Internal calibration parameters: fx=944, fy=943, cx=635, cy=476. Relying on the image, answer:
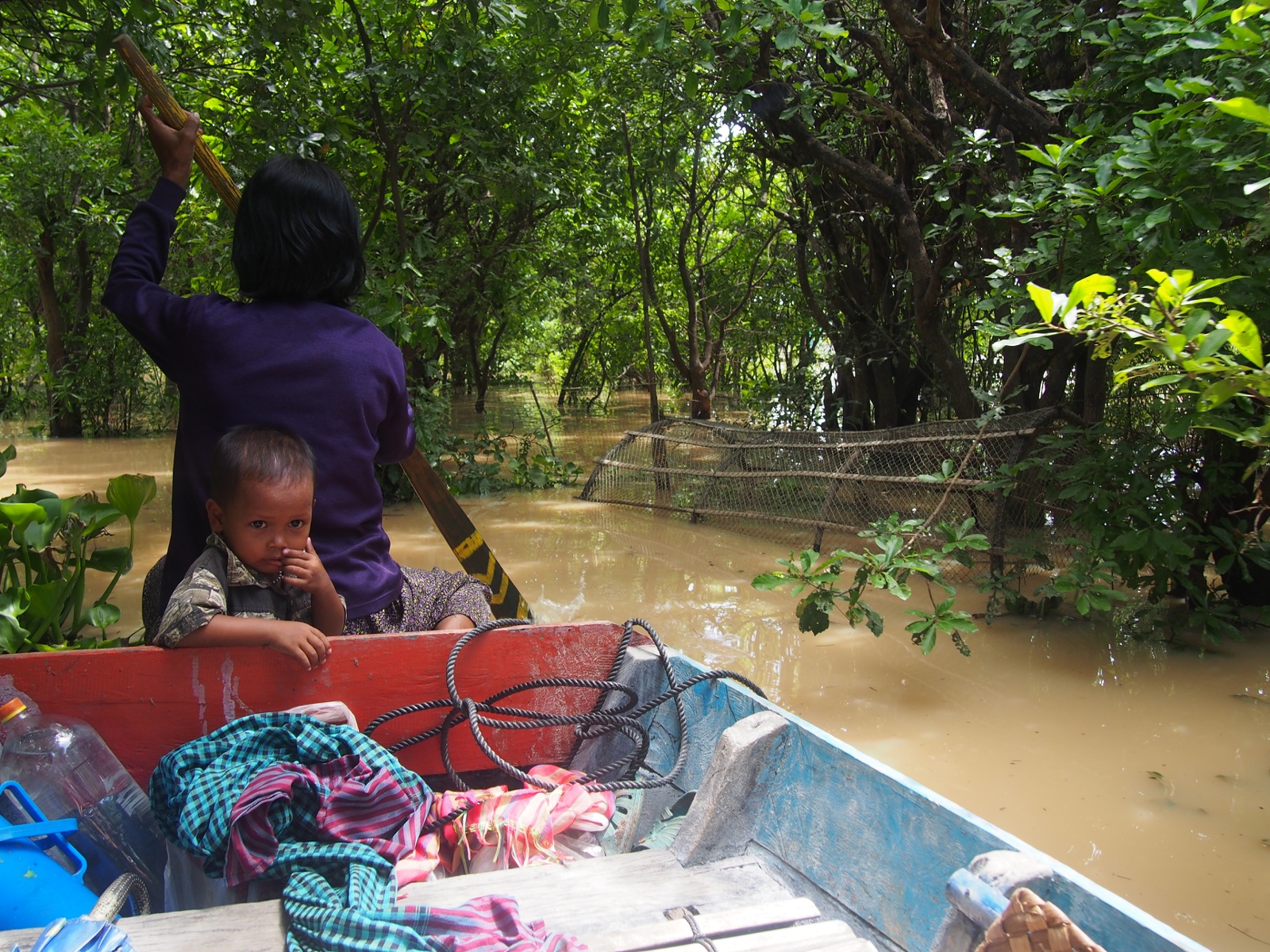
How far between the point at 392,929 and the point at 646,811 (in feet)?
2.46

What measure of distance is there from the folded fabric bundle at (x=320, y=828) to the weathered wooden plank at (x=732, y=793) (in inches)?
13.4

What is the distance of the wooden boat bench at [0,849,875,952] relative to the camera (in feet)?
4.13

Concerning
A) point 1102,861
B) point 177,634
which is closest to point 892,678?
point 1102,861

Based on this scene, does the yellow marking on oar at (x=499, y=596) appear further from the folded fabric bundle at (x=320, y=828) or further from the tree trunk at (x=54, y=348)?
the tree trunk at (x=54, y=348)

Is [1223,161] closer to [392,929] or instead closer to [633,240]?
[392,929]

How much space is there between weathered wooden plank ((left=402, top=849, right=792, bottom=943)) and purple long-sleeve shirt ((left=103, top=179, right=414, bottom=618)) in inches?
29.0

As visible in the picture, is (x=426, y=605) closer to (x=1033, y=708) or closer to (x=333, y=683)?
(x=333, y=683)

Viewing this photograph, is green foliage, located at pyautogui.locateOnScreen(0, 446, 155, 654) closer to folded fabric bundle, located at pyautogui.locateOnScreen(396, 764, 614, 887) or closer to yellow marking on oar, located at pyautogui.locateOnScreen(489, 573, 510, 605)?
yellow marking on oar, located at pyautogui.locateOnScreen(489, 573, 510, 605)

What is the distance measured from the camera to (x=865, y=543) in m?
5.76

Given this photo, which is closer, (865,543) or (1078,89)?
(1078,89)

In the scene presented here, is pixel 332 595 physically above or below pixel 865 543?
above

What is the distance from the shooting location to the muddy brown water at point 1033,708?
2619mm

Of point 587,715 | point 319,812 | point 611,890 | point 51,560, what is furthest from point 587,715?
point 51,560

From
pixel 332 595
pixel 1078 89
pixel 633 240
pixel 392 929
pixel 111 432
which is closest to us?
pixel 392 929
